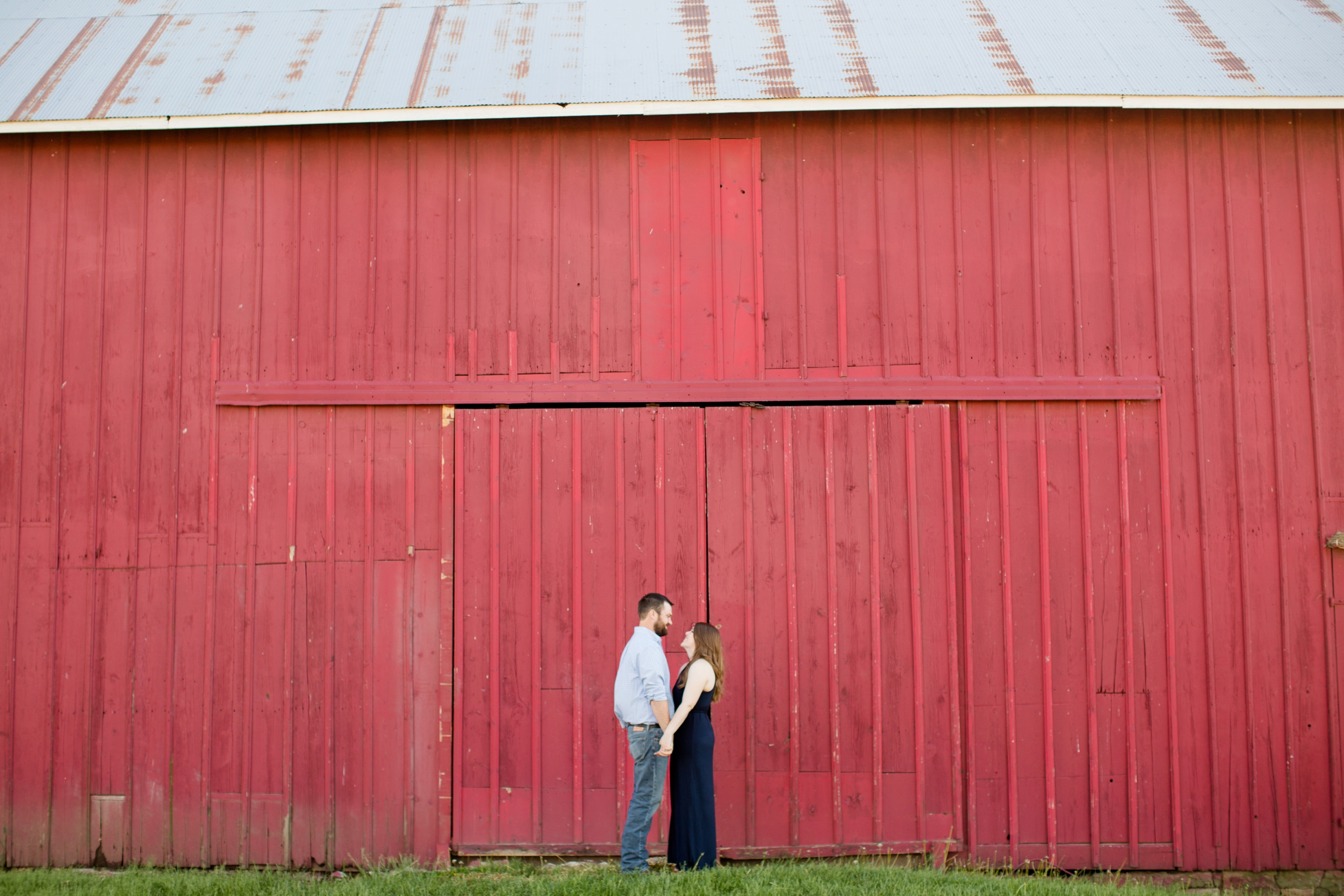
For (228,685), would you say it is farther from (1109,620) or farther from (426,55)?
(1109,620)

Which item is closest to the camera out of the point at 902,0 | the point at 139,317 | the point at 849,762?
the point at 849,762

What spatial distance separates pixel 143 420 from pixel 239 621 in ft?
4.97

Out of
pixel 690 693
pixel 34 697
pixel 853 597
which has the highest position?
pixel 853 597

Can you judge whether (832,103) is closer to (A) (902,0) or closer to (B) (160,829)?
(A) (902,0)

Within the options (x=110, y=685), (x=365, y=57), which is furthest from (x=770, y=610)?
(x=365, y=57)

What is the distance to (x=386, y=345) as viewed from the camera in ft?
20.2

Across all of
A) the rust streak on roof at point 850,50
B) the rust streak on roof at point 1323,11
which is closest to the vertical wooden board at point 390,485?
the rust streak on roof at point 850,50

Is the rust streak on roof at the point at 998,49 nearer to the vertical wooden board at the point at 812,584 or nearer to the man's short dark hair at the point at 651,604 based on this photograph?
the vertical wooden board at the point at 812,584

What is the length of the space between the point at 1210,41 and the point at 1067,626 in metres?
4.18

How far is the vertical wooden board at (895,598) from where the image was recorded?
19.2 ft

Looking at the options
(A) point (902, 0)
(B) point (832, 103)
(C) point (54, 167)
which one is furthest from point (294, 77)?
(A) point (902, 0)

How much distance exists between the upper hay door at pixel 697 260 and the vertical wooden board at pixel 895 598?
1.00 m

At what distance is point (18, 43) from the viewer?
6793 mm

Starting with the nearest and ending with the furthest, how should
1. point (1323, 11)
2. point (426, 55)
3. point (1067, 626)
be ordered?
point (1067, 626) < point (426, 55) < point (1323, 11)
